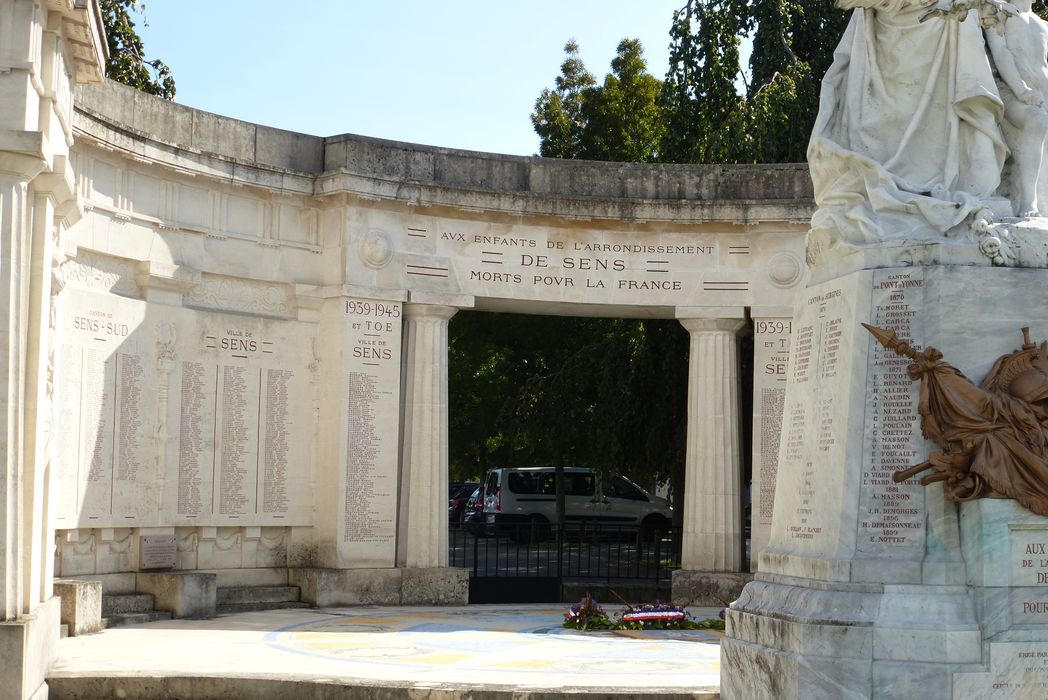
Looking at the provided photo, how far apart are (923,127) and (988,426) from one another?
2.41 meters

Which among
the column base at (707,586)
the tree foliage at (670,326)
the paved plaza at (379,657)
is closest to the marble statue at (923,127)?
the paved plaza at (379,657)

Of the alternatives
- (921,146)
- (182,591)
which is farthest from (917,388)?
(182,591)

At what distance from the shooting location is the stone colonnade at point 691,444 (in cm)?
1722

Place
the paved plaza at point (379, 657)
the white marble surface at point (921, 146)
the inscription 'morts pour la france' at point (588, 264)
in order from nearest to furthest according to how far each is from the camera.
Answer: the white marble surface at point (921, 146) → the paved plaza at point (379, 657) → the inscription 'morts pour la france' at point (588, 264)

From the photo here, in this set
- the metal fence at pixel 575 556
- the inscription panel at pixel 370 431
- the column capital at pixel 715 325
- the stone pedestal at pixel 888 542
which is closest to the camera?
the stone pedestal at pixel 888 542

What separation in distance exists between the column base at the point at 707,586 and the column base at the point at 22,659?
32.1 ft

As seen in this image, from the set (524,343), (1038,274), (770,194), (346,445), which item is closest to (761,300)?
(770,194)

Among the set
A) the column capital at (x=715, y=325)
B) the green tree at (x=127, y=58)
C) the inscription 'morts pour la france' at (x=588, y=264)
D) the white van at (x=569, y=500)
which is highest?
the green tree at (x=127, y=58)

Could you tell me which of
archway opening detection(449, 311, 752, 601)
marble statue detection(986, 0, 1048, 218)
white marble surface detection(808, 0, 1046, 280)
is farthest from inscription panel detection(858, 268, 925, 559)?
archway opening detection(449, 311, 752, 601)

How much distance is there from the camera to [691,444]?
18.3 metres

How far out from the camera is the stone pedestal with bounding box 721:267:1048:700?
322 inches

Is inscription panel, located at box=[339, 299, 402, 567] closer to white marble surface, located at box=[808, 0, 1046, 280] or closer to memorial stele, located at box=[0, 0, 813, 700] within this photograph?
memorial stele, located at box=[0, 0, 813, 700]

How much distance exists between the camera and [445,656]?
12.2 meters

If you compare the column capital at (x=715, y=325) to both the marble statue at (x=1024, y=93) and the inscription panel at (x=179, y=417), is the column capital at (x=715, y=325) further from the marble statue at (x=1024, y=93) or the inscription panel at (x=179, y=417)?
the marble statue at (x=1024, y=93)
